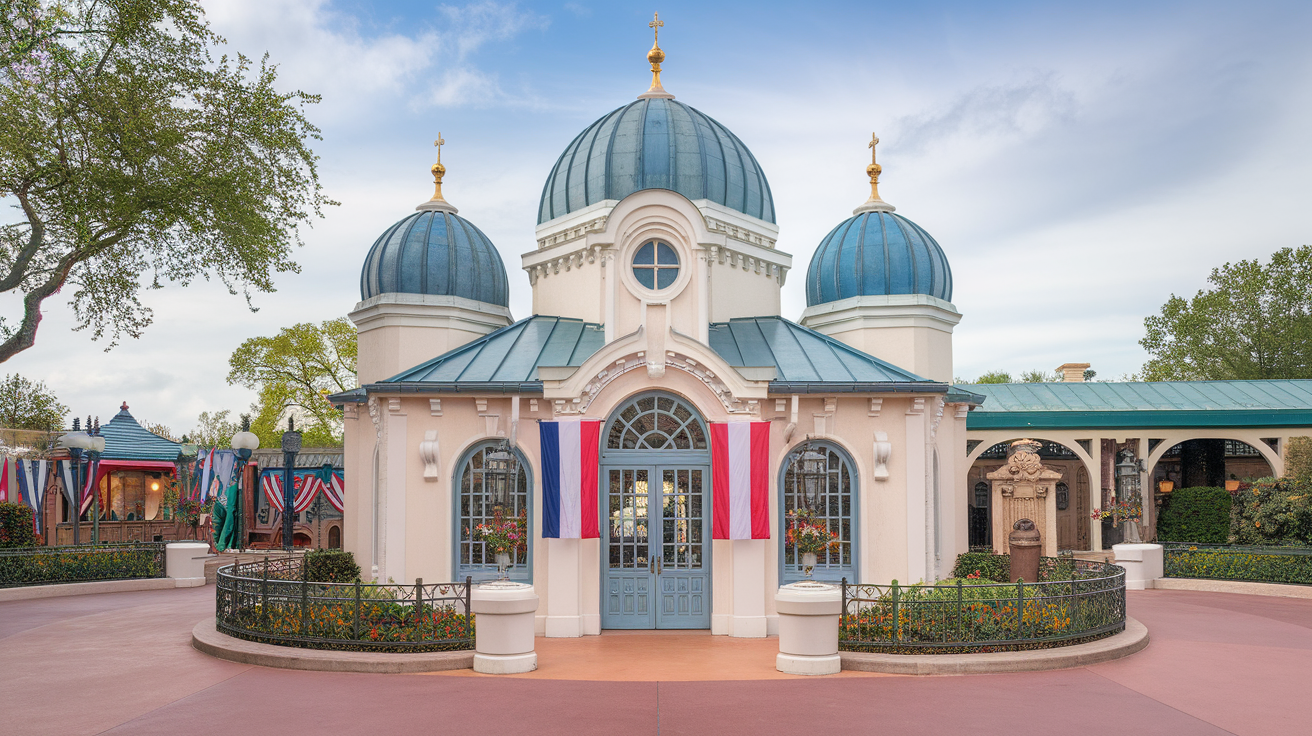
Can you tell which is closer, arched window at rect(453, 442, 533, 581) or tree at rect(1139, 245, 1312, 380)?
arched window at rect(453, 442, 533, 581)

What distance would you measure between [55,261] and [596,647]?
46.3 feet

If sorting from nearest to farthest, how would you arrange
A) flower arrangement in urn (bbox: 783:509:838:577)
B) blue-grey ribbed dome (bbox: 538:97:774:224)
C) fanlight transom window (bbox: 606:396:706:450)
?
1. flower arrangement in urn (bbox: 783:509:838:577)
2. fanlight transom window (bbox: 606:396:706:450)
3. blue-grey ribbed dome (bbox: 538:97:774:224)

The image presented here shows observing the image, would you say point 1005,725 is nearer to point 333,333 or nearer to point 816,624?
point 816,624

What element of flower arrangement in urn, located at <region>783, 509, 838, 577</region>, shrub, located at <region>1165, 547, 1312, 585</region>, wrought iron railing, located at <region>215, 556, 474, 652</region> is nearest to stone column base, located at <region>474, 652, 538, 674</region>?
wrought iron railing, located at <region>215, 556, 474, 652</region>

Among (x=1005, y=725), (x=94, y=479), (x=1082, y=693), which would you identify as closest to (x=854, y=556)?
(x=1082, y=693)

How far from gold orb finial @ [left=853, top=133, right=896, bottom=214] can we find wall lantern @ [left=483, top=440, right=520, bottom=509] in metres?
9.76

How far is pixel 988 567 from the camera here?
1670 cm

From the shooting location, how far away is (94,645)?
535 inches

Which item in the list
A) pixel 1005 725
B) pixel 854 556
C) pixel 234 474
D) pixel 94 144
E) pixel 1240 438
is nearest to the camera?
pixel 1005 725

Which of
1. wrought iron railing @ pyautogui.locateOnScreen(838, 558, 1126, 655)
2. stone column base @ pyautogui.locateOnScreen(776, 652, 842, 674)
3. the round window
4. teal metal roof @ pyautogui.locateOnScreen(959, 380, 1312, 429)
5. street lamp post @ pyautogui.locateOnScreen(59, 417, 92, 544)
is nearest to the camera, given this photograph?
stone column base @ pyautogui.locateOnScreen(776, 652, 842, 674)

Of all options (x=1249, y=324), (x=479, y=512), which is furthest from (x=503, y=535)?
(x=1249, y=324)

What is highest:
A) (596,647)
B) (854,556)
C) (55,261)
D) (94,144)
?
(94,144)

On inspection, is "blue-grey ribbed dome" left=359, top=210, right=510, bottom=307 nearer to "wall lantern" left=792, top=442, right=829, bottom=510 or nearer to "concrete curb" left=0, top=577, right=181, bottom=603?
"wall lantern" left=792, top=442, right=829, bottom=510

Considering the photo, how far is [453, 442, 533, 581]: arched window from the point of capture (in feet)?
50.2
